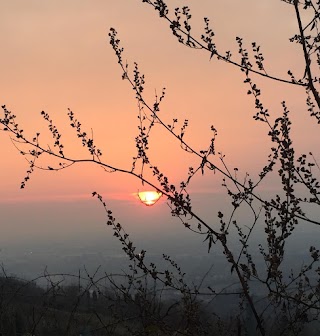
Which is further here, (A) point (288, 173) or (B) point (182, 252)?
(B) point (182, 252)

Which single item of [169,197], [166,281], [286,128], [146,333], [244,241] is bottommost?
[146,333]

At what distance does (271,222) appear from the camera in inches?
133

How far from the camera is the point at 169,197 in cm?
355

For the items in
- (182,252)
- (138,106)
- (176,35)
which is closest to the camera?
(176,35)

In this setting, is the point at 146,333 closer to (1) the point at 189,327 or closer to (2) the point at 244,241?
(1) the point at 189,327

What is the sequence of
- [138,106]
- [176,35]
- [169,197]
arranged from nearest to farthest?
[176,35] < [169,197] < [138,106]

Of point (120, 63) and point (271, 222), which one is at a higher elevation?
point (120, 63)

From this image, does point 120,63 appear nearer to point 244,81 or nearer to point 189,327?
point 244,81

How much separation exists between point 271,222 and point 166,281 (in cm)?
97

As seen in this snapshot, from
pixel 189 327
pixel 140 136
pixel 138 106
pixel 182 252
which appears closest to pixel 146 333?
pixel 189 327

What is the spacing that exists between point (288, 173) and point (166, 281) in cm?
130

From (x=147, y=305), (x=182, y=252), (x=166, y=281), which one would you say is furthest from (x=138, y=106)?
(x=182, y=252)

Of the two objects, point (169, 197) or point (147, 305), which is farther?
point (147, 305)

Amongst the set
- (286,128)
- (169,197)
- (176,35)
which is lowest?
(169,197)
